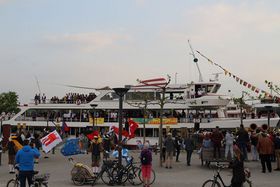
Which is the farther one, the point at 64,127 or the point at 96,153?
the point at 64,127

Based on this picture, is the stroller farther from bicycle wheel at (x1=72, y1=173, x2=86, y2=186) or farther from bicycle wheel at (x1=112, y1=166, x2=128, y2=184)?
bicycle wheel at (x1=112, y1=166, x2=128, y2=184)

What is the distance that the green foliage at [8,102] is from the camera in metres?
83.8

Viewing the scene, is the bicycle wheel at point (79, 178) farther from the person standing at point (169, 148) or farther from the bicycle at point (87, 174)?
the person standing at point (169, 148)

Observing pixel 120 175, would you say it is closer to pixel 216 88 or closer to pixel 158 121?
pixel 158 121

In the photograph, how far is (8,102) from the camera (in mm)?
84875

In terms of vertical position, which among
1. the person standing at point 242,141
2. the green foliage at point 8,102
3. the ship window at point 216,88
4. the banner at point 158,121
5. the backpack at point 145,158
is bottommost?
the backpack at point 145,158

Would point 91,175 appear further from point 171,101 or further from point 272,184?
point 171,101

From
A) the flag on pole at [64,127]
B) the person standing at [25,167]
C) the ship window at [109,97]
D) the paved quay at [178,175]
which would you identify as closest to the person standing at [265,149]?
the paved quay at [178,175]

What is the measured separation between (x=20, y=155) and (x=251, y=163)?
13.3 metres

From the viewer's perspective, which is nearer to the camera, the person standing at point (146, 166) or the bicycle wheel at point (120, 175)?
the person standing at point (146, 166)

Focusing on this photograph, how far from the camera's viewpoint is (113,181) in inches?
619

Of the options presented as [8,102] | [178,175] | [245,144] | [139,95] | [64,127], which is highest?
[8,102]

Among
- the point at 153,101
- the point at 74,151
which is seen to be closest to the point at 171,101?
the point at 153,101

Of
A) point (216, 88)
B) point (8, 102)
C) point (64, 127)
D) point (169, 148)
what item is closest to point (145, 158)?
point (169, 148)
